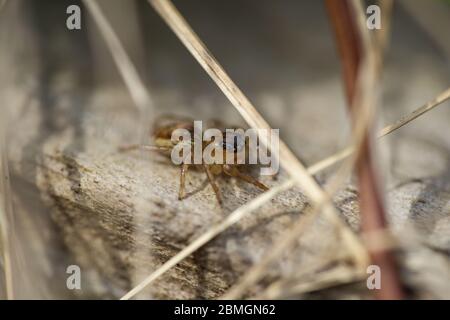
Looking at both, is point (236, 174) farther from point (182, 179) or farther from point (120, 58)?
point (120, 58)

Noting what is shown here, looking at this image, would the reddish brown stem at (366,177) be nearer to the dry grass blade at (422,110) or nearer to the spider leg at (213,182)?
the dry grass blade at (422,110)

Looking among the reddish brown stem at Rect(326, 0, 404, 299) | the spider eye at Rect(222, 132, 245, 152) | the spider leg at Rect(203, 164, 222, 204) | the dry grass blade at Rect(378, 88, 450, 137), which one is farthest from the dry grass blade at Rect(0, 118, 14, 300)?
the dry grass blade at Rect(378, 88, 450, 137)

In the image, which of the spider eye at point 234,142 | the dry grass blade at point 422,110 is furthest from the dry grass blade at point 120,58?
the dry grass blade at point 422,110

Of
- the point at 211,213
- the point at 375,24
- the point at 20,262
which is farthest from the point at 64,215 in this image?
the point at 375,24

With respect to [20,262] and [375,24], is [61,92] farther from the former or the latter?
[375,24]

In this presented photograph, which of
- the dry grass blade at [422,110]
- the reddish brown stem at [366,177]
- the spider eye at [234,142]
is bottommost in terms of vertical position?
the reddish brown stem at [366,177]

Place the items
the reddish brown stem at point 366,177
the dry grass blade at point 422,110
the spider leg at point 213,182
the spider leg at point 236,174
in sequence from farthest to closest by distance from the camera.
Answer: the spider leg at point 236,174 → the spider leg at point 213,182 → the dry grass blade at point 422,110 → the reddish brown stem at point 366,177
